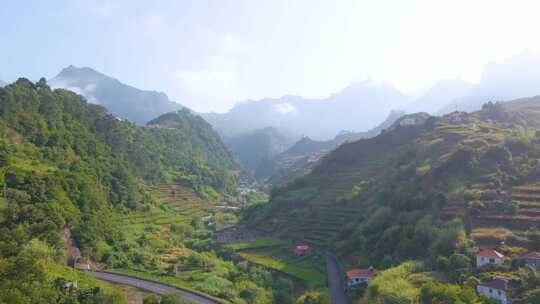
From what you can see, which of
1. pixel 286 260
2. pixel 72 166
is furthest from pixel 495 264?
pixel 72 166

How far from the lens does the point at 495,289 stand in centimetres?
2300

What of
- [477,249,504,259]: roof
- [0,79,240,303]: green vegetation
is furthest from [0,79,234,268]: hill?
[477,249,504,259]: roof

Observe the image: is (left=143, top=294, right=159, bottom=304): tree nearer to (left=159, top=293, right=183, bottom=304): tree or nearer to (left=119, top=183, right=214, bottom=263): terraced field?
(left=159, top=293, right=183, bottom=304): tree

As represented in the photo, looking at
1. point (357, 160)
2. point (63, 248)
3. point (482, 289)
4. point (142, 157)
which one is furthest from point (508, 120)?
point (63, 248)

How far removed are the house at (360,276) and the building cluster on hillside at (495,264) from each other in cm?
723

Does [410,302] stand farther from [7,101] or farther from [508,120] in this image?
[508,120]

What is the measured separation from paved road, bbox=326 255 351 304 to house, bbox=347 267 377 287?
107 centimetres

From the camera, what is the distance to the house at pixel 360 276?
30641 millimetres

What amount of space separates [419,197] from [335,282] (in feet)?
35.9

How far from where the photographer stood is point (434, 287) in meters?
22.7

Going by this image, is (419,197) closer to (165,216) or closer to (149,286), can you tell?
(149,286)

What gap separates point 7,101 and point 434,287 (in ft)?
154

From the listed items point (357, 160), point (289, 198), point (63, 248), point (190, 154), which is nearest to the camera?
point (63, 248)

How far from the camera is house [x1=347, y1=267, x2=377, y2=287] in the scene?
30.6 m
